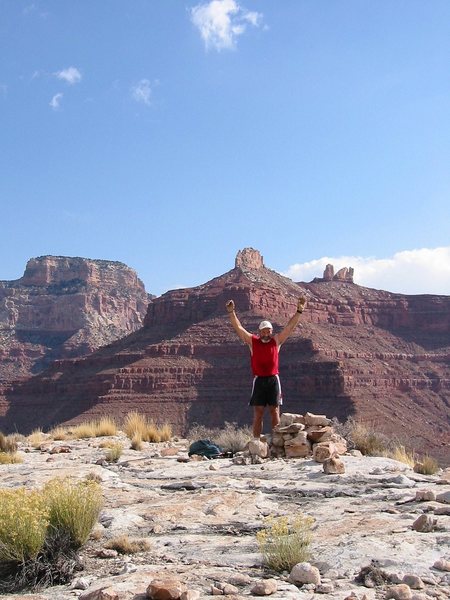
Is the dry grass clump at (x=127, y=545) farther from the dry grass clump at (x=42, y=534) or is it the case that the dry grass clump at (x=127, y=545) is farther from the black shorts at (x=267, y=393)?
the black shorts at (x=267, y=393)

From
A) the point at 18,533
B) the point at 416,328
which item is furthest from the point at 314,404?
the point at 18,533

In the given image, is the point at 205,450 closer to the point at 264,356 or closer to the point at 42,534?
the point at 264,356

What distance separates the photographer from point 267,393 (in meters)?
10.5

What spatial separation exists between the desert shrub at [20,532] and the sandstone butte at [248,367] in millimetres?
56005

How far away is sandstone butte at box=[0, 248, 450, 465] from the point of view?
74.7m

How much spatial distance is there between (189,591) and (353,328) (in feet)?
339

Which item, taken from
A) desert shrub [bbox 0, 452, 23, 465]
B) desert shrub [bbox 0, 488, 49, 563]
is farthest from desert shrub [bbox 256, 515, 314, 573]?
desert shrub [bbox 0, 452, 23, 465]

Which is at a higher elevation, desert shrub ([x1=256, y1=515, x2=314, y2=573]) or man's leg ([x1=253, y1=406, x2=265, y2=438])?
man's leg ([x1=253, y1=406, x2=265, y2=438])

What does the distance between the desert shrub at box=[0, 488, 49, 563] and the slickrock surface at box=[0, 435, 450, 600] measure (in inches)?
14.8

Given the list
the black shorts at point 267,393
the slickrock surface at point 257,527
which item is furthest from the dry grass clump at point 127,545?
the black shorts at point 267,393

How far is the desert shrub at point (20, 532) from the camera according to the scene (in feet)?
16.9

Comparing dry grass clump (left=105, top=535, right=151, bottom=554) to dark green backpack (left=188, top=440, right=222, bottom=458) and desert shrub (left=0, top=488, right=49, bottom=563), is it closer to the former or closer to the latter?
desert shrub (left=0, top=488, right=49, bottom=563)

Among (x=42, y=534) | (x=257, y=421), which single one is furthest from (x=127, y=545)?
(x=257, y=421)

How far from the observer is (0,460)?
11.5 metres
